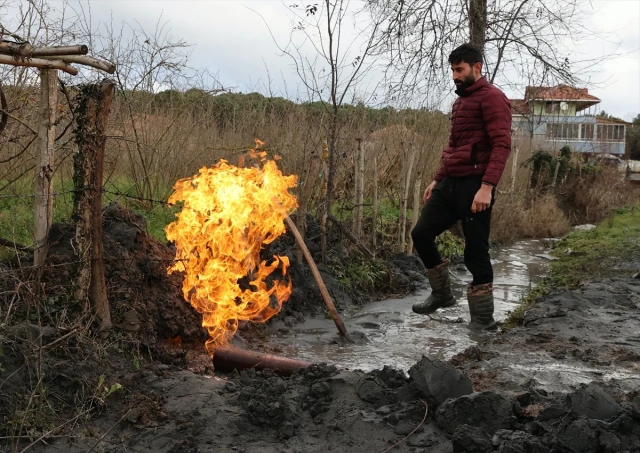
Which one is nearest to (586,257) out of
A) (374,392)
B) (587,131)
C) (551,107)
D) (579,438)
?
(374,392)

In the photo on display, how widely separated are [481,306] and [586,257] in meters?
6.17

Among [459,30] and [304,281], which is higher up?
[459,30]

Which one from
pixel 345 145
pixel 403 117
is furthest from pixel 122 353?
pixel 403 117

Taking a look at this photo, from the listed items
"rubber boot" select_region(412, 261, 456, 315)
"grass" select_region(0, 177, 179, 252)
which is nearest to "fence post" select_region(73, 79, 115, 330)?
"grass" select_region(0, 177, 179, 252)

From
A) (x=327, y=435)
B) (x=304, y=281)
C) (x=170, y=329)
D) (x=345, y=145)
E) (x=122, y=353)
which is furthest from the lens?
(x=345, y=145)

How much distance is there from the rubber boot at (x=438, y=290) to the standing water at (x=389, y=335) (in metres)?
0.21

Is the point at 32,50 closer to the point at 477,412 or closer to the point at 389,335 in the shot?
the point at 477,412

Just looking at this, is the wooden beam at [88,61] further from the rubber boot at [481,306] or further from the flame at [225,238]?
the rubber boot at [481,306]

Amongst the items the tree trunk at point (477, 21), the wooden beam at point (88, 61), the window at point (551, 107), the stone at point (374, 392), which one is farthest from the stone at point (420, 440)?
the window at point (551, 107)

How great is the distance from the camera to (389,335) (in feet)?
20.7

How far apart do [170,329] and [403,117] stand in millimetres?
9141

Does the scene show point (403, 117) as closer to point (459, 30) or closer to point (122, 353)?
point (459, 30)

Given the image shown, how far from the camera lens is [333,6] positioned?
8.34 meters

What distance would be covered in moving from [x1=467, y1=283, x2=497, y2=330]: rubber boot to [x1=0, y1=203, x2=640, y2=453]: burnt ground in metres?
1.35
